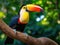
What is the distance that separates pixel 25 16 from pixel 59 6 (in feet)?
2.08

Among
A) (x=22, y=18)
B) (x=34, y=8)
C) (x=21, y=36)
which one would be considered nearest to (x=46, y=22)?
(x=22, y=18)

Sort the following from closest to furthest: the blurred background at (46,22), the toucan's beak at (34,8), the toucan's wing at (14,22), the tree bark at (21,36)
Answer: the tree bark at (21,36), the toucan's beak at (34,8), the toucan's wing at (14,22), the blurred background at (46,22)

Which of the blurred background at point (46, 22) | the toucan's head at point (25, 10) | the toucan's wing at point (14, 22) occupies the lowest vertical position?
the blurred background at point (46, 22)

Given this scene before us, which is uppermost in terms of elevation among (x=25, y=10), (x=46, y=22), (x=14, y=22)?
(x=25, y=10)

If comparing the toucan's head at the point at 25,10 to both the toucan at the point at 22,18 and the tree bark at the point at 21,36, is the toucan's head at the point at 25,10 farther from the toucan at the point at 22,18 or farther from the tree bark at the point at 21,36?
the tree bark at the point at 21,36

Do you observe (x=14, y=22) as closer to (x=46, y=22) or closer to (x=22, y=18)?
(x=22, y=18)

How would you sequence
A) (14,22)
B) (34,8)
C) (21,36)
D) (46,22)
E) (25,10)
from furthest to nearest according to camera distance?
(46,22)
(14,22)
(25,10)
(34,8)
(21,36)

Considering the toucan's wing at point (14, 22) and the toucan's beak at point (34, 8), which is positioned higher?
the toucan's beak at point (34, 8)

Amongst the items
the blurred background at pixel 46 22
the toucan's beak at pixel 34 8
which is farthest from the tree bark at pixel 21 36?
the blurred background at pixel 46 22

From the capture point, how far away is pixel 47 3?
290 cm

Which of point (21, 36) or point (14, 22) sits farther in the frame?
point (14, 22)

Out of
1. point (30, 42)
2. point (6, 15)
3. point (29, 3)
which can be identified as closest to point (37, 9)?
point (29, 3)

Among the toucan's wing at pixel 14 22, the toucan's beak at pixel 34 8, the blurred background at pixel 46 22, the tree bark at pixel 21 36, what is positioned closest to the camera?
the tree bark at pixel 21 36

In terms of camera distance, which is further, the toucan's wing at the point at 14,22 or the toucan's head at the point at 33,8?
the toucan's wing at the point at 14,22
